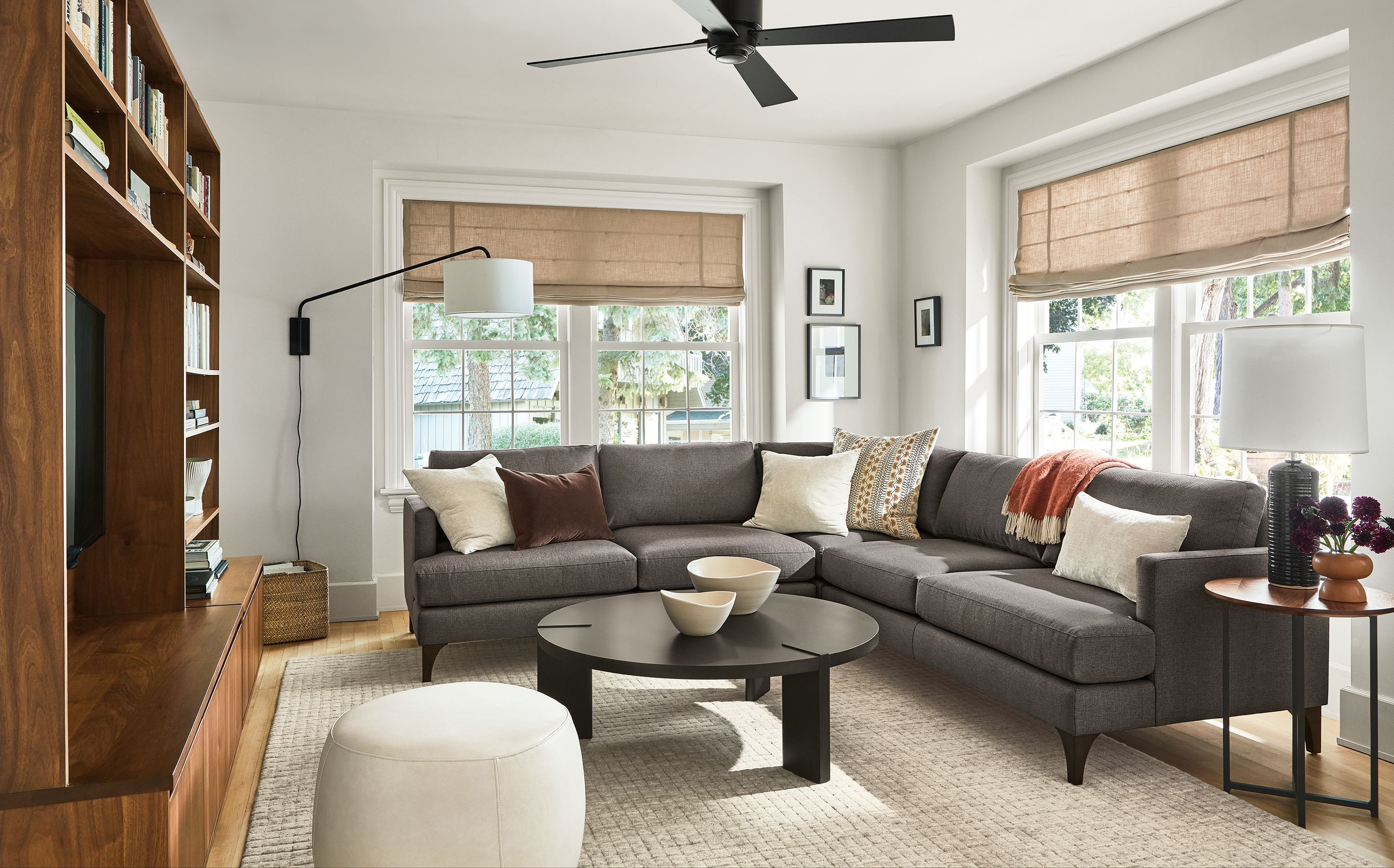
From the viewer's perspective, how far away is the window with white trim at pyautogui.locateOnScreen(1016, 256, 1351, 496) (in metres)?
3.71

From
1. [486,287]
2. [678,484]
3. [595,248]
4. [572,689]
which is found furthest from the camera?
[595,248]

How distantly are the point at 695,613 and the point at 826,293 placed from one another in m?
3.26

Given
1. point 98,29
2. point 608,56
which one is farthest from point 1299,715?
point 98,29

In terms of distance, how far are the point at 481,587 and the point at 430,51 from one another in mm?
2212

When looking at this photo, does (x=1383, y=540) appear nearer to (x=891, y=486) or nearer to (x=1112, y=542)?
(x=1112, y=542)

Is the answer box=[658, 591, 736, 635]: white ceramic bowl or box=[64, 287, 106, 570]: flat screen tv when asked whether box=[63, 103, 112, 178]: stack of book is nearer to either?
box=[64, 287, 106, 570]: flat screen tv

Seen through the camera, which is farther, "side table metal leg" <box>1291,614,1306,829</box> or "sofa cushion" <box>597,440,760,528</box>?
"sofa cushion" <box>597,440,760,528</box>

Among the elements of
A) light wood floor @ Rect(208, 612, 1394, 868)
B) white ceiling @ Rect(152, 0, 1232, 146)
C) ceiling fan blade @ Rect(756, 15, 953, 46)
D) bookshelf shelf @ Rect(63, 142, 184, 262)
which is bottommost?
light wood floor @ Rect(208, 612, 1394, 868)

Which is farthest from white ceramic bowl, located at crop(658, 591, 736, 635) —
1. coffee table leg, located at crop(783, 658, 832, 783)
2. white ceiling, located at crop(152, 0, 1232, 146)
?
white ceiling, located at crop(152, 0, 1232, 146)

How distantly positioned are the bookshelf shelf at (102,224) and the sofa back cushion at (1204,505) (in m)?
3.05

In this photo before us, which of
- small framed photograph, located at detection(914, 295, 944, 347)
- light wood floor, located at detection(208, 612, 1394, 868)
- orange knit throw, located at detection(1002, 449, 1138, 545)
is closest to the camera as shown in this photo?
light wood floor, located at detection(208, 612, 1394, 868)

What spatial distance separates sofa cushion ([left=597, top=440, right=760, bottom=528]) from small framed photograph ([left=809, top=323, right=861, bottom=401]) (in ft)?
3.18

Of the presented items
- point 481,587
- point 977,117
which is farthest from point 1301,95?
point 481,587

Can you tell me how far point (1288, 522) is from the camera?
9.00 feet
